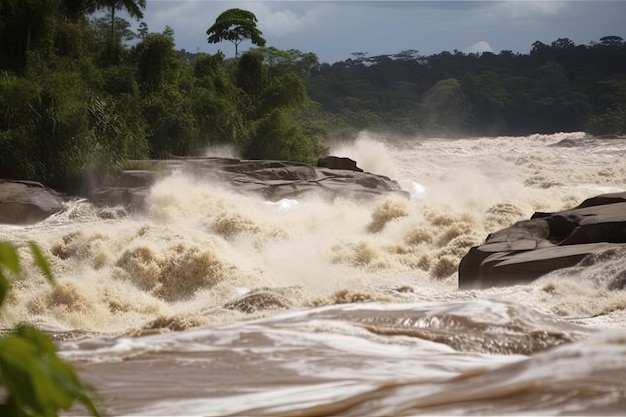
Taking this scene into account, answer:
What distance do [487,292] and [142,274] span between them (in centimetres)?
461

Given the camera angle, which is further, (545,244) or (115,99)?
(115,99)

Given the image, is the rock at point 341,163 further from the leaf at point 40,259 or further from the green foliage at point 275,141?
the leaf at point 40,259

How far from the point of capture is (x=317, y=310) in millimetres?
6879

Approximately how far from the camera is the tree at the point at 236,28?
29172 mm

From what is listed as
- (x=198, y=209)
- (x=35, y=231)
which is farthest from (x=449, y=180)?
(x=35, y=231)

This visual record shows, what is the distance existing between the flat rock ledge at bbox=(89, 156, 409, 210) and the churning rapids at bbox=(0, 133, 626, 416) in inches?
13.9

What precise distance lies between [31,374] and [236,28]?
96.1ft

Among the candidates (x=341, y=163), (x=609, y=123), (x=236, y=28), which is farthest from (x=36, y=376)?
(x=609, y=123)

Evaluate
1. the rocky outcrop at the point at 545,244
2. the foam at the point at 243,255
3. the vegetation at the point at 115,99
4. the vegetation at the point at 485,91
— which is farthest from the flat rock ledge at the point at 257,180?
the vegetation at the point at 485,91

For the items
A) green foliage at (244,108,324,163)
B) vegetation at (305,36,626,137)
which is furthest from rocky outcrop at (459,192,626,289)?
vegetation at (305,36,626,137)

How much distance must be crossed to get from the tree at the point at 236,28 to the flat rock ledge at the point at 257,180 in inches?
458

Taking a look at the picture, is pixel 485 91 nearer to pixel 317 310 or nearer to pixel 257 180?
pixel 257 180

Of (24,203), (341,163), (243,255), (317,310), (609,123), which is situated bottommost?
(243,255)

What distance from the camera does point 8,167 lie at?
17.1 metres
